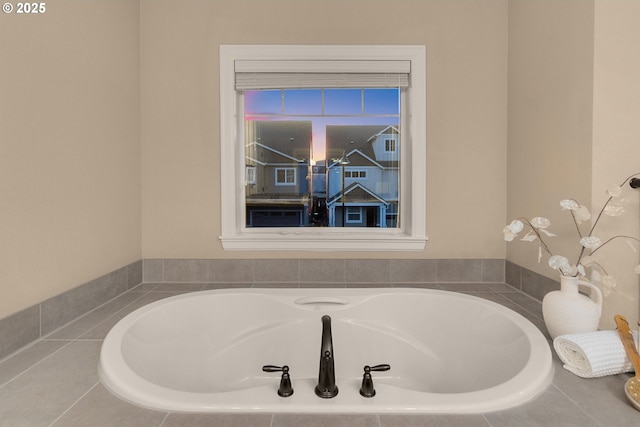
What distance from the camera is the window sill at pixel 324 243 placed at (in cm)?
200

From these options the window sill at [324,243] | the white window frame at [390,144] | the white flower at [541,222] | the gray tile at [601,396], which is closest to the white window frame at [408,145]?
the window sill at [324,243]

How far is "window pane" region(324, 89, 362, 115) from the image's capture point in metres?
2.14

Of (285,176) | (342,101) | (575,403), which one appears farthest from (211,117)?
(575,403)

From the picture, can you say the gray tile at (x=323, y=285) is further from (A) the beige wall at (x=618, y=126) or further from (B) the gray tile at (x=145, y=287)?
(A) the beige wall at (x=618, y=126)

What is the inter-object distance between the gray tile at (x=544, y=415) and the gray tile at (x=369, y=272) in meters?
1.12

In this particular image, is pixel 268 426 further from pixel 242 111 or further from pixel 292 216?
pixel 242 111

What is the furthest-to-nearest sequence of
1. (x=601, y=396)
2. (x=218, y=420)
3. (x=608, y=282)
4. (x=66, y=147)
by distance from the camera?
1. (x=66, y=147)
2. (x=608, y=282)
3. (x=601, y=396)
4. (x=218, y=420)

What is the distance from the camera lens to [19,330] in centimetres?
119

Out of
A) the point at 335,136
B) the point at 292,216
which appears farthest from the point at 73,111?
the point at 335,136

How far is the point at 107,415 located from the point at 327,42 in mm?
2078

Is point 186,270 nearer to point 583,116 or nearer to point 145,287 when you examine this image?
point 145,287

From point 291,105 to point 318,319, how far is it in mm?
1397

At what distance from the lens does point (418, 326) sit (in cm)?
171

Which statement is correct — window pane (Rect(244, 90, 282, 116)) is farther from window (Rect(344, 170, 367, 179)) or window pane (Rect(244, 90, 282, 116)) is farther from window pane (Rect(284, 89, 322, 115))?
window (Rect(344, 170, 367, 179))
